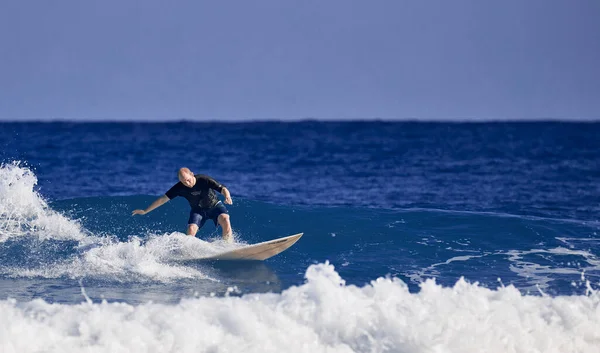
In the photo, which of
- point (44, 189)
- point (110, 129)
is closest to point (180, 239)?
point (44, 189)

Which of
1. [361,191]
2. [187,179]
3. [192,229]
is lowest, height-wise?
[361,191]

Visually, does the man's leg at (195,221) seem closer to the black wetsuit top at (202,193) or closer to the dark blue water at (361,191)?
the black wetsuit top at (202,193)

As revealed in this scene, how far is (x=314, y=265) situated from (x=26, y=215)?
702 centimetres

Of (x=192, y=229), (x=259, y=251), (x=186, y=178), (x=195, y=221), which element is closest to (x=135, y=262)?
(x=192, y=229)

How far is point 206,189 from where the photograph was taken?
11914mm

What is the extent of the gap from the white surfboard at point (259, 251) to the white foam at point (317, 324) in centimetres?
242

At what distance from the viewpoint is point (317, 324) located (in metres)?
8.45

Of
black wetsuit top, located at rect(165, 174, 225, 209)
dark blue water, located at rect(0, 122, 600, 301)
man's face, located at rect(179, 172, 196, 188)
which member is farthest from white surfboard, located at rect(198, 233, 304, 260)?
man's face, located at rect(179, 172, 196, 188)

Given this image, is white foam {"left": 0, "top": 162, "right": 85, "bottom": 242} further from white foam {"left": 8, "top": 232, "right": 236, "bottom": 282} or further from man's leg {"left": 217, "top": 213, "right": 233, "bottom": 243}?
man's leg {"left": 217, "top": 213, "right": 233, "bottom": 243}

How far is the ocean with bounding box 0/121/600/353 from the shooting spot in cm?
829

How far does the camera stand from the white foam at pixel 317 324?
8.03 m

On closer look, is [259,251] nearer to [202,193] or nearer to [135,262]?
[202,193]

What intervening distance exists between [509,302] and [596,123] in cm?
5124

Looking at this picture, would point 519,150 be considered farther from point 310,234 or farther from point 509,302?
point 509,302
